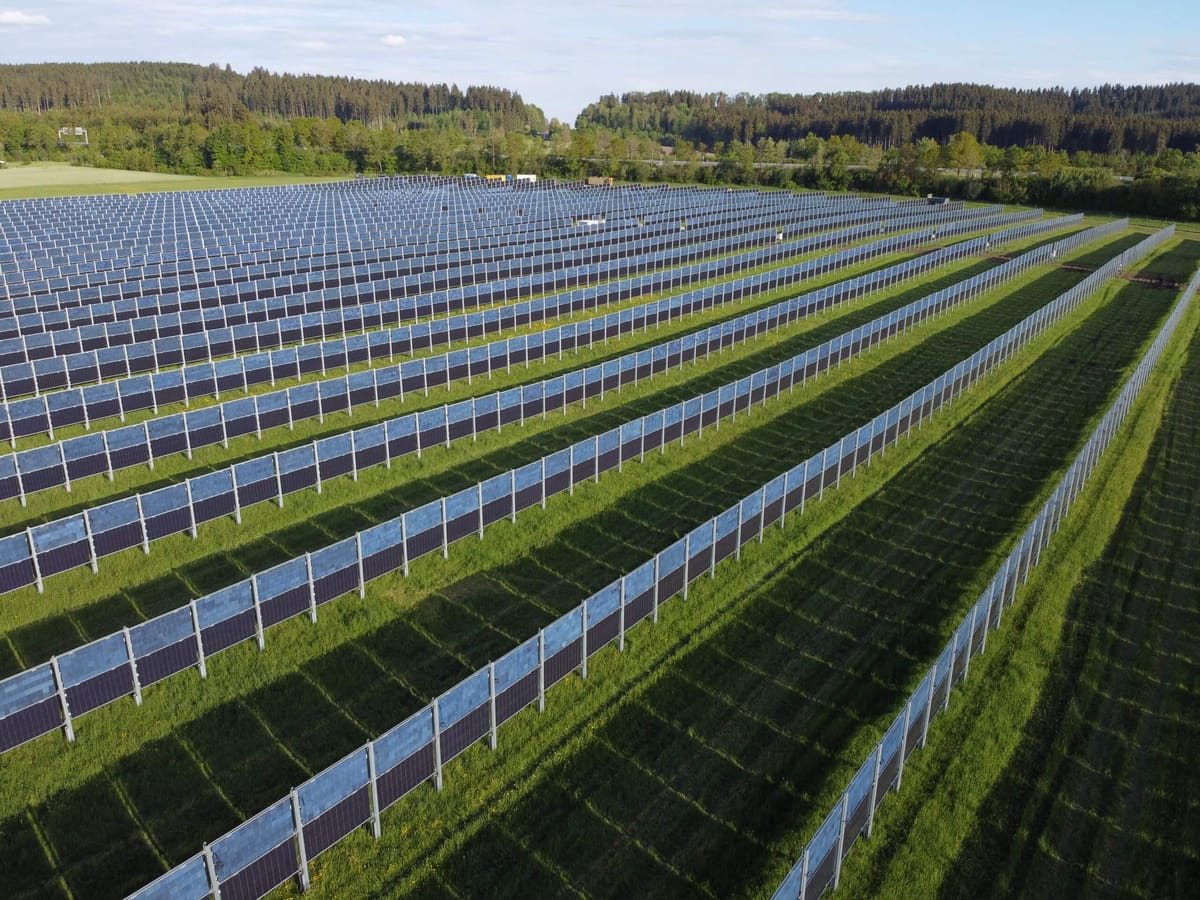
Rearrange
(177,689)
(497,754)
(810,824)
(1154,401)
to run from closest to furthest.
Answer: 1. (810,824)
2. (497,754)
3. (177,689)
4. (1154,401)

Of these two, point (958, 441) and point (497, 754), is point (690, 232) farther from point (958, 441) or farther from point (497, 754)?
point (497, 754)

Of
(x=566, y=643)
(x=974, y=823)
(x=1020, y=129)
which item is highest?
(x=1020, y=129)

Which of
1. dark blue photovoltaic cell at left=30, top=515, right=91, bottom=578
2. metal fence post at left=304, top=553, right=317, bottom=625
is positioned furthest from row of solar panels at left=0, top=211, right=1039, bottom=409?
metal fence post at left=304, top=553, right=317, bottom=625

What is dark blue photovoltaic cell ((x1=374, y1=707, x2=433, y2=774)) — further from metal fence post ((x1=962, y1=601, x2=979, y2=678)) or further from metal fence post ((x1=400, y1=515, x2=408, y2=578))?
metal fence post ((x1=962, y1=601, x2=979, y2=678))

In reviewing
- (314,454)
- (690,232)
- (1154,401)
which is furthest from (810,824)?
(690,232)

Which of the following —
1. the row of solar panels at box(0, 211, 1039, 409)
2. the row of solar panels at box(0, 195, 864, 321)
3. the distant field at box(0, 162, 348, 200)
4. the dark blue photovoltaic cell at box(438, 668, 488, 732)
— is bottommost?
the dark blue photovoltaic cell at box(438, 668, 488, 732)

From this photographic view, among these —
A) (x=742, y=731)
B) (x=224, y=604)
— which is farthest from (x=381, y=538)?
(x=742, y=731)
